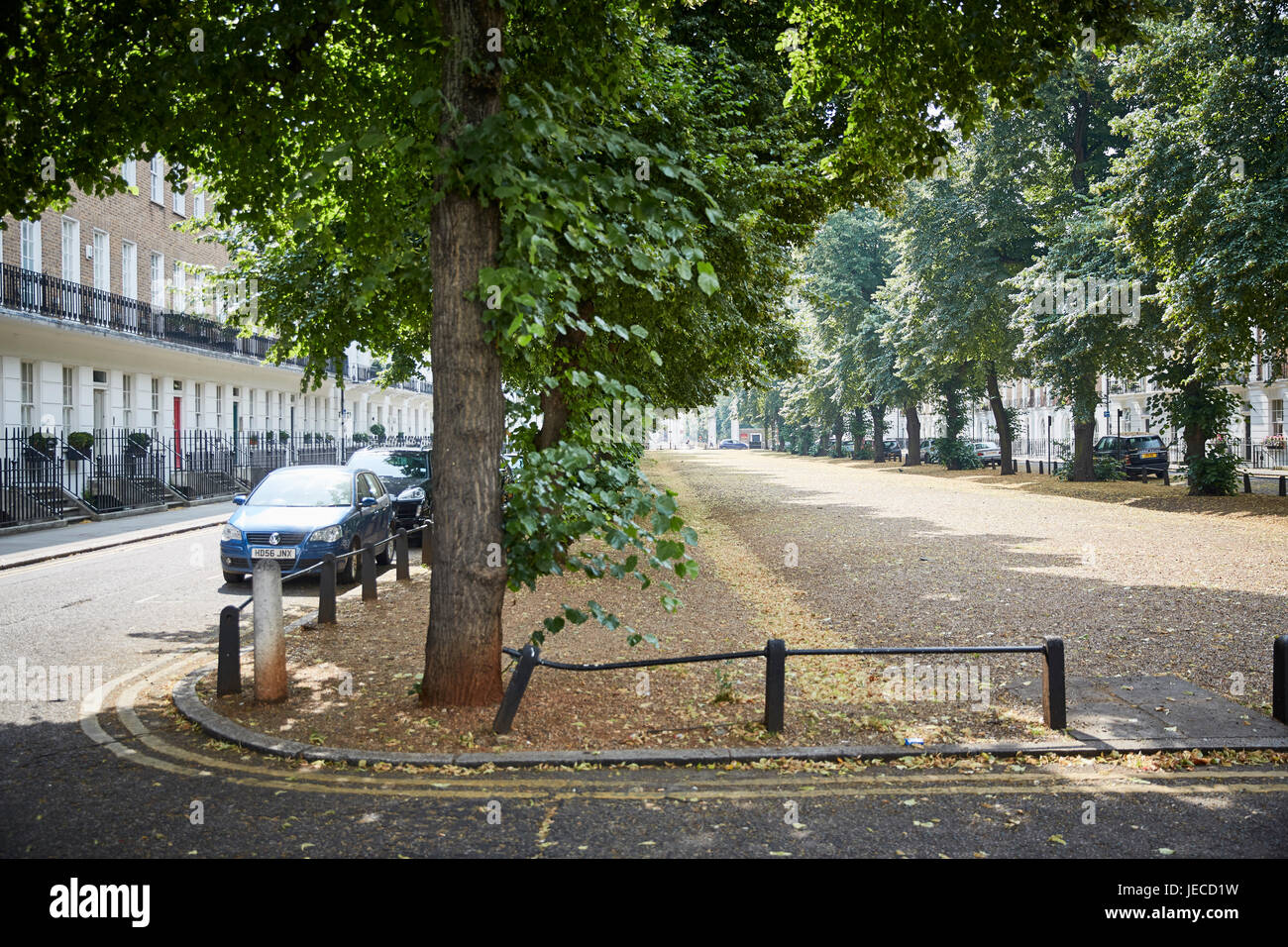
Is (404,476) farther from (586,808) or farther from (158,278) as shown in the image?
(158,278)

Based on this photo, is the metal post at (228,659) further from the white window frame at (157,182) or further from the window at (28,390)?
the white window frame at (157,182)

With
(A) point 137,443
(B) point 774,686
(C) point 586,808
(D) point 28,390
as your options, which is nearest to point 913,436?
(A) point 137,443

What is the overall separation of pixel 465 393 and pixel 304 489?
8712 millimetres

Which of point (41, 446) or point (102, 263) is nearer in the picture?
point (41, 446)

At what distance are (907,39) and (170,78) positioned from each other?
260 inches

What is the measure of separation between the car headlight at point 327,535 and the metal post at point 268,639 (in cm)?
560

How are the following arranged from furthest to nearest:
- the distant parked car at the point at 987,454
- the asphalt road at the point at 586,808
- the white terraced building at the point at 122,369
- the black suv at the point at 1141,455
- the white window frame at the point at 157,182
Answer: the distant parked car at the point at 987,454 → the black suv at the point at 1141,455 → the white window frame at the point at 157,182 → the white terraced building at the point at 122,369 → the asphalt road at the point at 586,808

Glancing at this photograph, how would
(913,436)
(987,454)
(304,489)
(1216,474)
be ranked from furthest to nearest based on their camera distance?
(913,436)
(987,454)
(1216,474)
(304,489)

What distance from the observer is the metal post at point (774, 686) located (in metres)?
6.34

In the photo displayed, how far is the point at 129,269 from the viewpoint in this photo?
102ft
